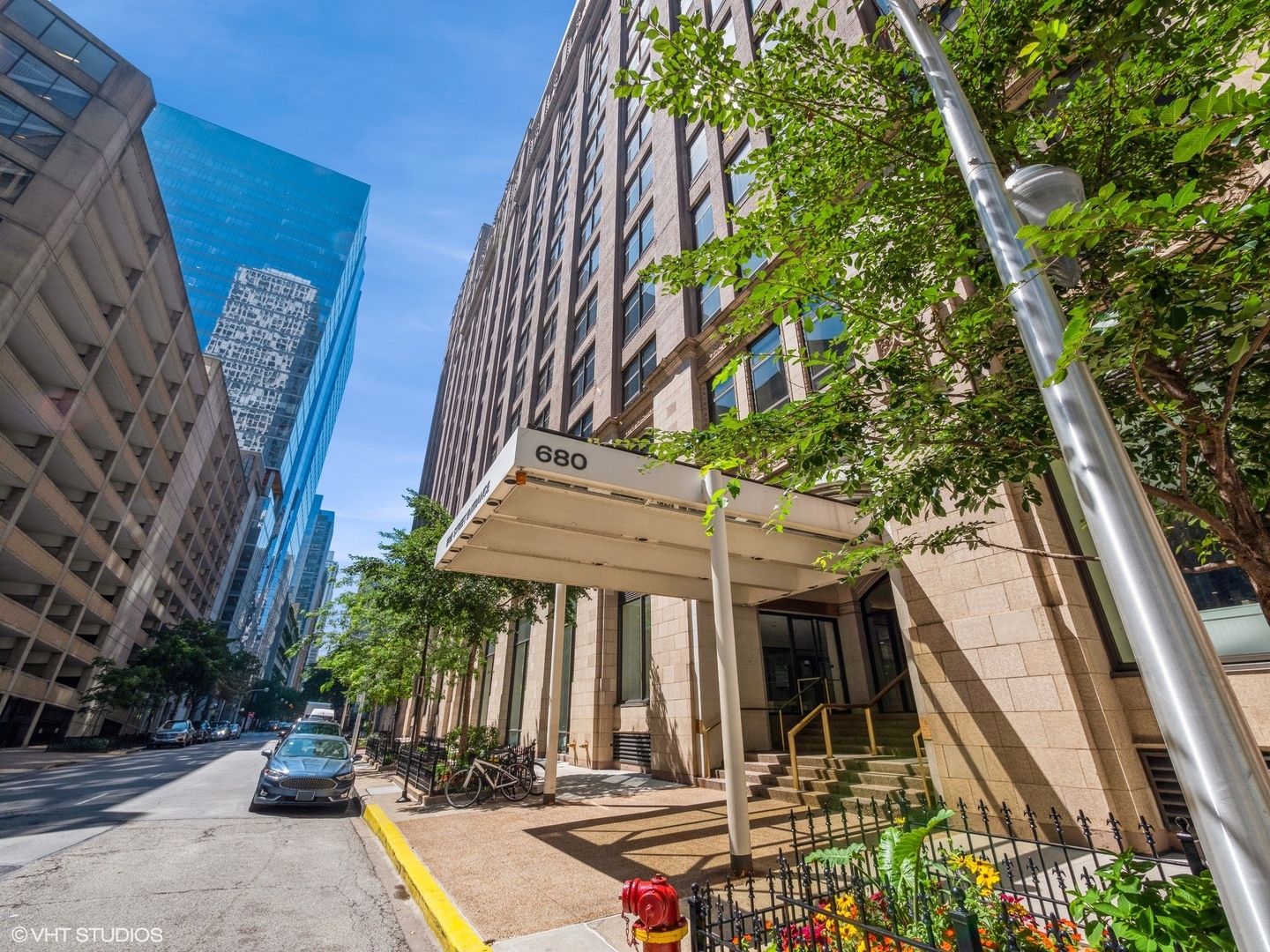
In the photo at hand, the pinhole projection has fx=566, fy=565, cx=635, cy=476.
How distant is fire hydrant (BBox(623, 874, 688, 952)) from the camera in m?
3.32

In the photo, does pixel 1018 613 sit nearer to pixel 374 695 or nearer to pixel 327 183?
pixel 374 695

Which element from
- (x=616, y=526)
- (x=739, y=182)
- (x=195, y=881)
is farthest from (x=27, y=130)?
(x=616, y=526)

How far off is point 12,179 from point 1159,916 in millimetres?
Result: 44957

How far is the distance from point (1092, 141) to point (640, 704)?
610 inches

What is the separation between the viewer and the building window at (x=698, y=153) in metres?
19.7

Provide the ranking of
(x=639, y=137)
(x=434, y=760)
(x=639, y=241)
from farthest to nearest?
(x=639, y=137), (x=639, y=241), (x=434, y=760)

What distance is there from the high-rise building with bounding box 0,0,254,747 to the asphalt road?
25.6m

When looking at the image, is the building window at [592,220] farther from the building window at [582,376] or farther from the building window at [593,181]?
the building window at [582,376]

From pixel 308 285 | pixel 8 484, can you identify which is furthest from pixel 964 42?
pixel 308 285

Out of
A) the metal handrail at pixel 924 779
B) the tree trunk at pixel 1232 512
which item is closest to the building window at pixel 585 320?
the metal handrail at pixel 924 779

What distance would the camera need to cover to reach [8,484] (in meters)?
27.5

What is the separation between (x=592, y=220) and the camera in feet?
94.9

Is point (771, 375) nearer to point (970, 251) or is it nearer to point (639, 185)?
point (970, 251)

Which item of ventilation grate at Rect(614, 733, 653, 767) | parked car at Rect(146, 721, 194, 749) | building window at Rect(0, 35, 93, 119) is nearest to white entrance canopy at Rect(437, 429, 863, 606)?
ventilation grate at Rect(614, 733, 653, 767)
